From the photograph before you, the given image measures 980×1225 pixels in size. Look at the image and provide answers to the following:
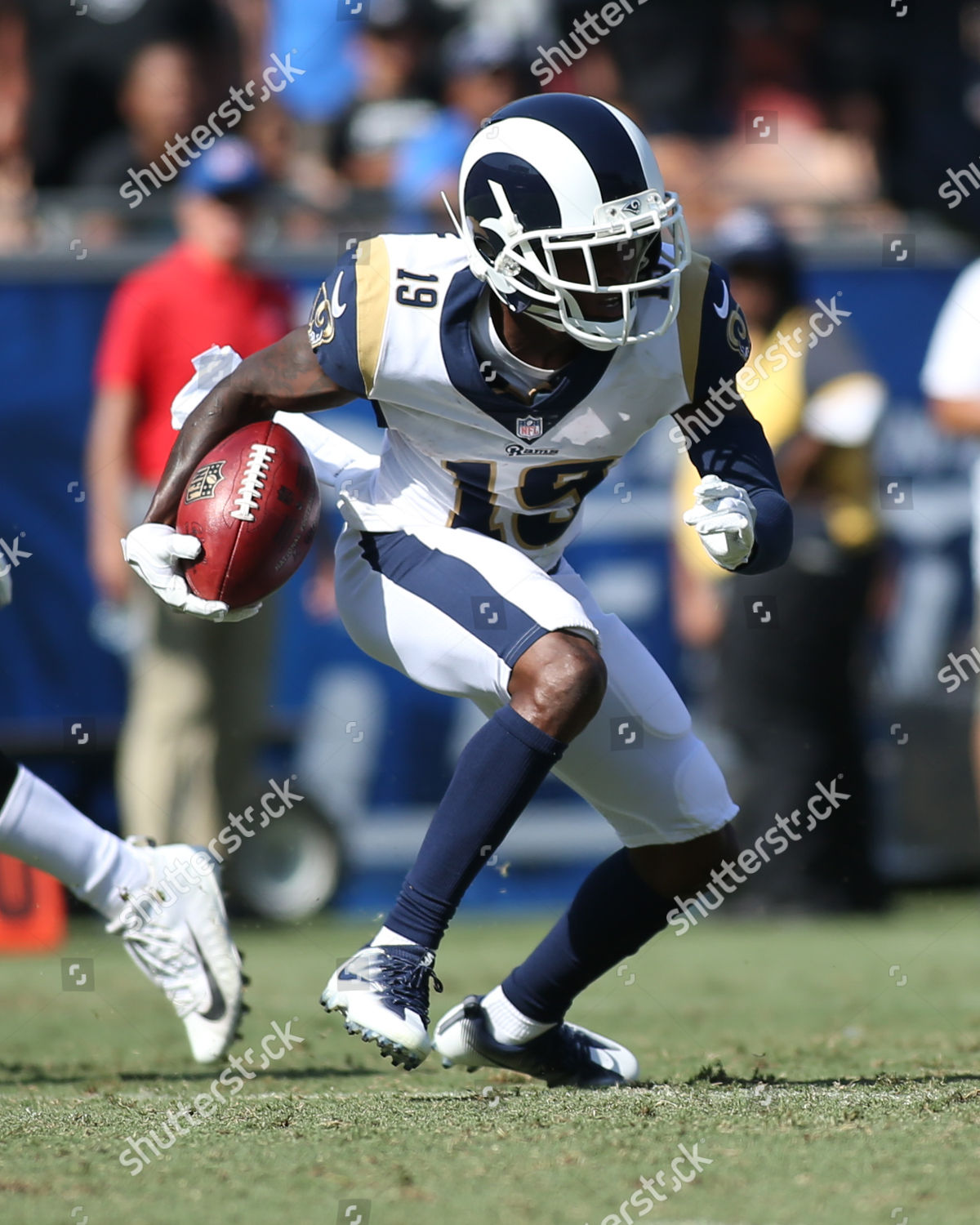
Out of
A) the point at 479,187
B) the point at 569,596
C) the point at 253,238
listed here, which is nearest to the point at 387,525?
the point at 569,596

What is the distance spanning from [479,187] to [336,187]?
14.5 feet

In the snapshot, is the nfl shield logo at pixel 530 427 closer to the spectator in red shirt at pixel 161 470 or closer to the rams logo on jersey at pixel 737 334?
the rams logo on jersey at pixel 737 334

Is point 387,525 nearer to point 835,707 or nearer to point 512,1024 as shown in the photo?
point 512,1024

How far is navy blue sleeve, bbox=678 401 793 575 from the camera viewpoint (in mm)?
3600

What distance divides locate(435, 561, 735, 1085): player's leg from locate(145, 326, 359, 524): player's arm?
0.75m

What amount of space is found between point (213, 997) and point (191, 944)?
0.45 feet

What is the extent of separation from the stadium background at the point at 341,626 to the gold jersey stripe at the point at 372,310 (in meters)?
3.39

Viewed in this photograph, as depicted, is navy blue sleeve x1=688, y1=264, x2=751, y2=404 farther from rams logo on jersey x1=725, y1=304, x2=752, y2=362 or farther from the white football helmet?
the white football helmet

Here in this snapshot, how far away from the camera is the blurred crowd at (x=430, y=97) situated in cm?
750

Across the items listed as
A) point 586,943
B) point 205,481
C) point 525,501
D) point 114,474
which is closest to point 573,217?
point 525,501
